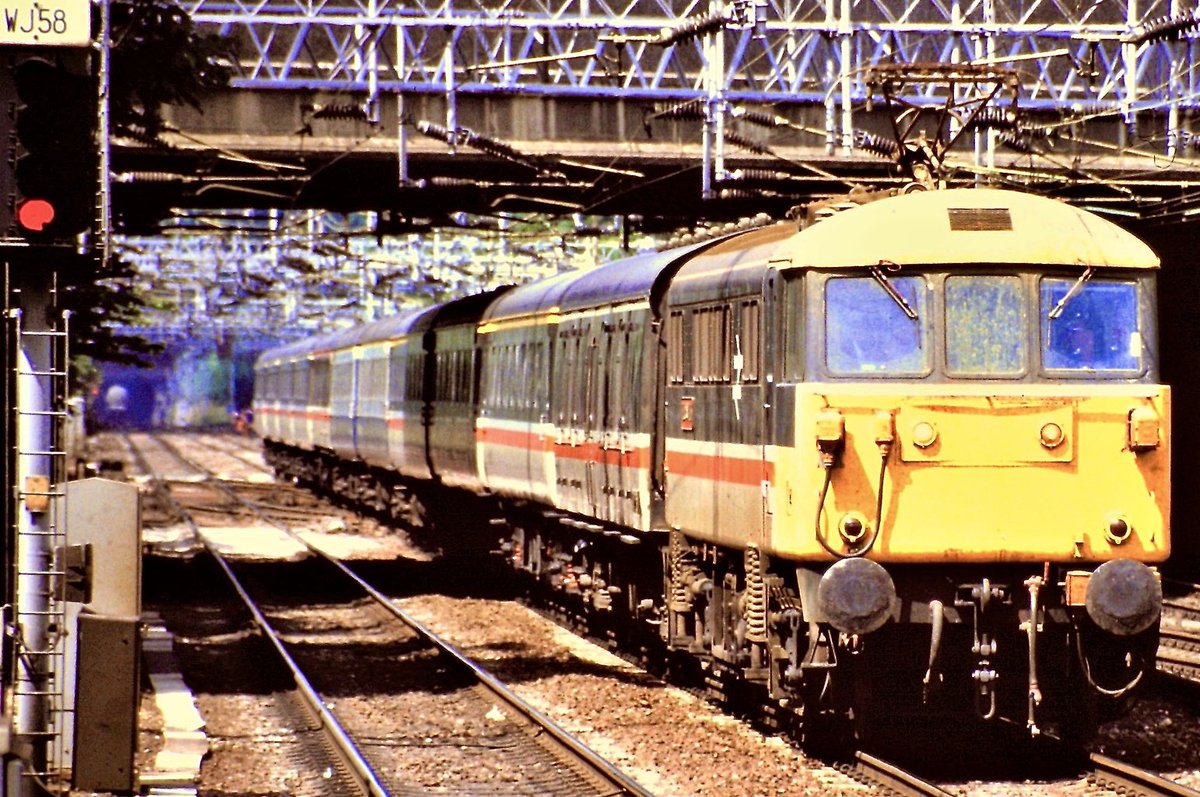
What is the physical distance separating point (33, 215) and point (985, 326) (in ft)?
17.9

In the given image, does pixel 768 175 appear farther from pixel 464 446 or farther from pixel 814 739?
pixel 814 739

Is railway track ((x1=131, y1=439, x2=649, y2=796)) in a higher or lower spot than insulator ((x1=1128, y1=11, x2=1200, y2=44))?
lower

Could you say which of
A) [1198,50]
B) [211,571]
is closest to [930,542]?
[211,571]

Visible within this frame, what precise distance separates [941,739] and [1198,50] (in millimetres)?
20616

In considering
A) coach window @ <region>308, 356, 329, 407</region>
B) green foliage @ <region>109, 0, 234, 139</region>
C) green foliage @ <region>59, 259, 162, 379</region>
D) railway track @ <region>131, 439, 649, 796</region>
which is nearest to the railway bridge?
green foliage @ <region>59, 259, 162, 379</region>

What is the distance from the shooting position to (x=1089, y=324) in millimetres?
11938

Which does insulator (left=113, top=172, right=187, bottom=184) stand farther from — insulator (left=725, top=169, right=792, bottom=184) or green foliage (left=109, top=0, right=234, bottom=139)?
insulator (left=725, top=169, right=792, bottom=184)

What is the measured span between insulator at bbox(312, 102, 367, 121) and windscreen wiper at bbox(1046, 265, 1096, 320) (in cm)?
1143

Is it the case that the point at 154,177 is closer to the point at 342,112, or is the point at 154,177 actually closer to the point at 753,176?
the point at 342,112

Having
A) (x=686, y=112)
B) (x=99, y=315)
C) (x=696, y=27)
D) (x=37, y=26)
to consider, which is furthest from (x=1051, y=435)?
(x=99, y=315)

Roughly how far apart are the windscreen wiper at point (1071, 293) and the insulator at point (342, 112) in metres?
11.4

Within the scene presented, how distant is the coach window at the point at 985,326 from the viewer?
11.8 m

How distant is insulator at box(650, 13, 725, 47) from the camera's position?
1798cm

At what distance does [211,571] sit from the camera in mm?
26281
